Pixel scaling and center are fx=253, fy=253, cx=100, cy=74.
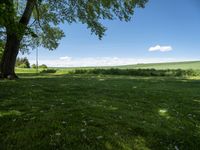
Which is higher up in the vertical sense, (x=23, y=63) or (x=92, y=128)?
(x=23, y=63)

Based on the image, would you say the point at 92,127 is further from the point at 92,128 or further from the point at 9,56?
the point at 9,56

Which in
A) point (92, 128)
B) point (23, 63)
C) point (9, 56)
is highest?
point (9, 56)

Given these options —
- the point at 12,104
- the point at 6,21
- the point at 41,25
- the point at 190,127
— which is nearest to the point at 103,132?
the point at 190,127

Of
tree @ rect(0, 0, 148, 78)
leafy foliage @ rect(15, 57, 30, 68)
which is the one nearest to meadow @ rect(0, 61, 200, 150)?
tree @ rect(0, 0, 148, 78)

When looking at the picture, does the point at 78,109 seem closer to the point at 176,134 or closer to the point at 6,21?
the point at 176,134

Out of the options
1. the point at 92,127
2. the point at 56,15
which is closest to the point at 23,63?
the point at 56,15

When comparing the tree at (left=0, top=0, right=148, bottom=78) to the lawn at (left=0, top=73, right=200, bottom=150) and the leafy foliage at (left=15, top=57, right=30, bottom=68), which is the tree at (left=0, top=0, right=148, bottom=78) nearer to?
the lawn at (left=0, top=73, right=200, bottom=150)

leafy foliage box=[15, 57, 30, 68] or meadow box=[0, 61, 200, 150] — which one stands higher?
leafy foliage box=[15, 57, 30, 68]

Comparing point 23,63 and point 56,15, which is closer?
point 56,15

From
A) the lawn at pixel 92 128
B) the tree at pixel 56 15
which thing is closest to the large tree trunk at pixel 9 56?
the tree at pixel 56 15

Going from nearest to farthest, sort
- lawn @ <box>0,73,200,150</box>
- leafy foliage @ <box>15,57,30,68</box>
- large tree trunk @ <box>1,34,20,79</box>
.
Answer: lawn @ <box>0,73,200,150</box> → large tree trunk @ <box>1,34,20,79</box> → leafy foliage @ <box>15,57,30,68</box>

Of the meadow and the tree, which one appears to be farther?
the tree

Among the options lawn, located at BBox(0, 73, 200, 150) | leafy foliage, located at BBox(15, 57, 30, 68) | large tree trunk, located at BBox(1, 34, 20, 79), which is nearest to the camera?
lawn, located at BBox(0, 73, 200, 150)

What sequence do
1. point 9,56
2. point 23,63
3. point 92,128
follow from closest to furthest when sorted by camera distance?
1. point 92,128
2. point 9,56
3. point 23,63
